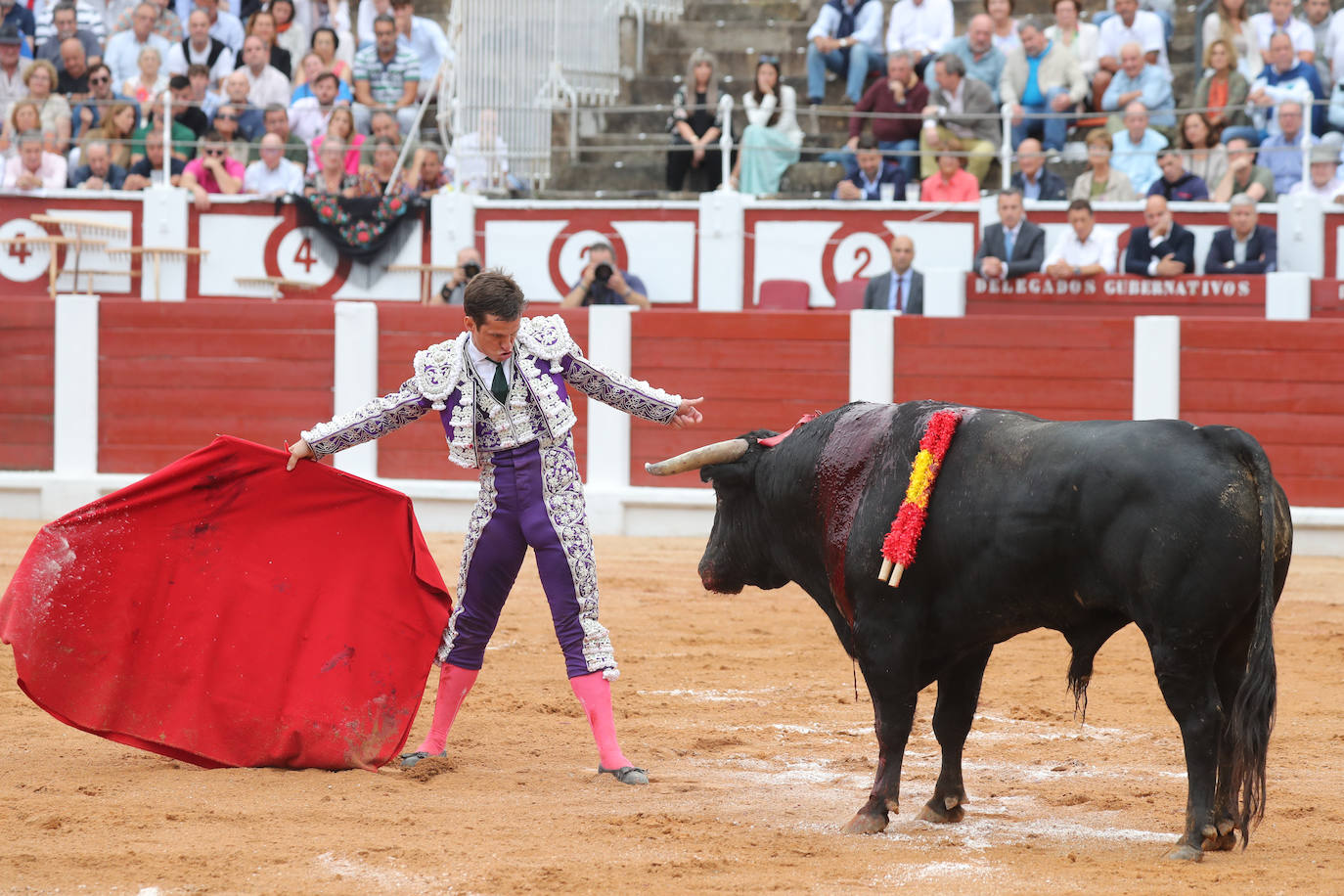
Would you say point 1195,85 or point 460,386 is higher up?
point 1195,85

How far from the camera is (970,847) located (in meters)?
3.45

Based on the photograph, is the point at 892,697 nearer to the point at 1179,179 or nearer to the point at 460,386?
the point at 460,386

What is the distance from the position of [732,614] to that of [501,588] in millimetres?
2837

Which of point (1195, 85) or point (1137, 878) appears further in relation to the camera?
point (1195, 85)

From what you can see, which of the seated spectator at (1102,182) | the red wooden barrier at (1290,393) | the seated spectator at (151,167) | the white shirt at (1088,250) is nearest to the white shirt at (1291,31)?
the seated spectator at (1102,182)

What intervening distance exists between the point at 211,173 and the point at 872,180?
15.1ft

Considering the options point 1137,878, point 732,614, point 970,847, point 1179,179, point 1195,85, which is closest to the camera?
point 1137,878

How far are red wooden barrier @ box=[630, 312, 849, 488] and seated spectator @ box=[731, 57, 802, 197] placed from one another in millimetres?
1917

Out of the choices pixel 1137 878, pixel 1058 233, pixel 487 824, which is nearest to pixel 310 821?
pixel 487 824

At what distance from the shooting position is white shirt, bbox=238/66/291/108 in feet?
38.8

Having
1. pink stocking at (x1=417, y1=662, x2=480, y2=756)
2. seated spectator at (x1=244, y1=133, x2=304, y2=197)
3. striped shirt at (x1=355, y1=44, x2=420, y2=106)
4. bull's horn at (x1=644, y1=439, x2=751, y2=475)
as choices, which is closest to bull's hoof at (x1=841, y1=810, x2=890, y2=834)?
bull's horn at (x1=644, y1=439, x2=751, y2=475)

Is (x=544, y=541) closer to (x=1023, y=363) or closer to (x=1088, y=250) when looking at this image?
(x=1023, y=363)

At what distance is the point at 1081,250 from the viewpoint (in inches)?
376

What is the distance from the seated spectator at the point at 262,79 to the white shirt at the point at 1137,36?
5679mm
